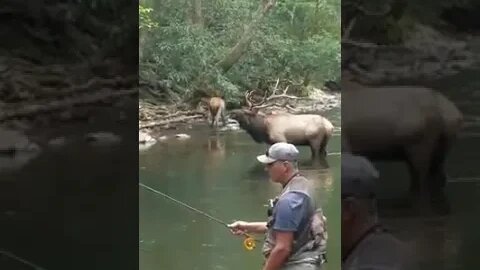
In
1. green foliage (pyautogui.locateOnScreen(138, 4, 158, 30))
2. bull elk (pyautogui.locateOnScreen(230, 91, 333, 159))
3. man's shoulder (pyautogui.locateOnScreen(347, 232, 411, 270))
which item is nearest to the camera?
man's shoulder (pyautogui.locateOnScreen(347, 232, 411, 270))

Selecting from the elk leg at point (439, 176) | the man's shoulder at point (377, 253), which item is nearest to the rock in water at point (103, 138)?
the man's shoulder at point (377, 253)

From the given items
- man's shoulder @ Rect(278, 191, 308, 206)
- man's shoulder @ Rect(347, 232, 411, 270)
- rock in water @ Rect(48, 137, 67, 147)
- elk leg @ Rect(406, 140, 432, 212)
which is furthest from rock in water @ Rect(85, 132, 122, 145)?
elk leg @ Rect(406, 140, 432, 212)

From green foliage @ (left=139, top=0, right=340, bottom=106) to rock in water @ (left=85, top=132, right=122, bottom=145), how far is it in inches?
13.7

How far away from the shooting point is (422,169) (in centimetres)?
388

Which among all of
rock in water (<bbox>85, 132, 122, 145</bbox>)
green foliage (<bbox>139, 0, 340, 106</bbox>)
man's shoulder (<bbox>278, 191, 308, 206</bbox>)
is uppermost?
green foliage (<bbox>139, 0, 340, 106</bbox>)

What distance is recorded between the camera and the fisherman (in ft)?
11.1

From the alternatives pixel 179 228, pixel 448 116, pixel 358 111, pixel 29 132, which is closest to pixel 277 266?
pixel 179 228

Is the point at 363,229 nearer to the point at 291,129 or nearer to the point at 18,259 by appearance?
the point at 291,129

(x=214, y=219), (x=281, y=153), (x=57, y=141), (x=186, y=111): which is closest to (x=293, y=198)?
(x=281, y=153)

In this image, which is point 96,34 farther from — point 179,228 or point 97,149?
point 179,228

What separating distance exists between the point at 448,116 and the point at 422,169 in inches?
10.5

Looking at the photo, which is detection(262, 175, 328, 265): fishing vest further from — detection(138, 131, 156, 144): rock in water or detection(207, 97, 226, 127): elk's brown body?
detection(138, 131, 156, 144): rock in water

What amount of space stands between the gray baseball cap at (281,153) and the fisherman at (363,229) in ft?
0.78

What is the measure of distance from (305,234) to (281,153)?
369 millimetres
